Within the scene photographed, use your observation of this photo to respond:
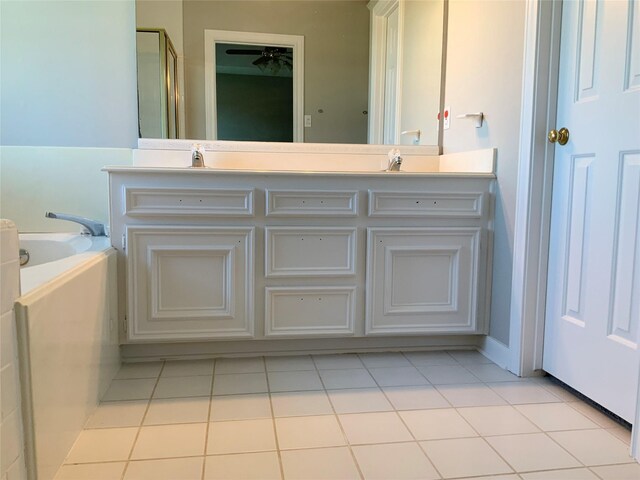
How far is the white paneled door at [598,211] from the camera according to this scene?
1470 mm

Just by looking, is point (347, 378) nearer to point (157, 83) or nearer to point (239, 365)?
point (239, 365)

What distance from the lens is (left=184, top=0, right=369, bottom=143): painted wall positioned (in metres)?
2.38

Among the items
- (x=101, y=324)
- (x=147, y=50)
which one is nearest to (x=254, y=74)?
(x=147, y=50)

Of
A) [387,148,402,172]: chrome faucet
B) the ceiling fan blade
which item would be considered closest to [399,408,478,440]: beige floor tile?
[387,148,402,172]: chrome faucet

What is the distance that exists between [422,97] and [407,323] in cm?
A: 122

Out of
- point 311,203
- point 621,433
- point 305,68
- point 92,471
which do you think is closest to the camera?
point 92,471

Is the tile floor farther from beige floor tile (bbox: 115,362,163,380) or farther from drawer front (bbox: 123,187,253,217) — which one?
drawer front (bbox: 123,187,253,217)

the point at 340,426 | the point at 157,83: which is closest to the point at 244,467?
the point at 340,426

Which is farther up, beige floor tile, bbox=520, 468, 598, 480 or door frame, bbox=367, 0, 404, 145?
door frame, bbox=367, 0, 404, 145

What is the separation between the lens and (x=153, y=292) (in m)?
1.94

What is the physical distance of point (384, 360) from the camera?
209cm

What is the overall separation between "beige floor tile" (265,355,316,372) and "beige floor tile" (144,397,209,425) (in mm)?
370

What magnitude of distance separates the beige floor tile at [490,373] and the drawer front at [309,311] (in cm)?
52

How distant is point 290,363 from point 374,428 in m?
0.63
